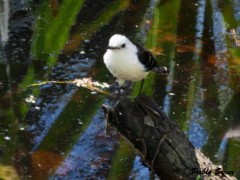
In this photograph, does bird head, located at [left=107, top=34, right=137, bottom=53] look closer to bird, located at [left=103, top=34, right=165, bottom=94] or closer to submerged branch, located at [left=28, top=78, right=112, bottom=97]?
bird, located at [left=103, top=34, right=165, bottom=94]

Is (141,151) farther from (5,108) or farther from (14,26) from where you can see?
(14,26)

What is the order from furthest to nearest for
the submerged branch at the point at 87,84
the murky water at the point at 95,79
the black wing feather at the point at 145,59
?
the submerged branch at the point at 87,84 → the murky water at the point at 95,79 → the black wing feather at the point at 145,59

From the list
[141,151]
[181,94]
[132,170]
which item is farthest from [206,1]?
[141,151]

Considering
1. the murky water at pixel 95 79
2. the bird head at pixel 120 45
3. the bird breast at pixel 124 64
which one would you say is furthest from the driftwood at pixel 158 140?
the murky water at pixel 95 79

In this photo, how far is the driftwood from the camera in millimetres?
3084

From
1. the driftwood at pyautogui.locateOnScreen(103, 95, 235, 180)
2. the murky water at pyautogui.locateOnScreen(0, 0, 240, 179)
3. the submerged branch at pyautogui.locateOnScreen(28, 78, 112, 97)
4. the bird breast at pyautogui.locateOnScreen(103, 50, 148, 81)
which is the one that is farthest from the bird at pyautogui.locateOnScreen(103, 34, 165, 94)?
the submerged branch at pyautogui.locateOnScreen(28, 78, 112, 97)

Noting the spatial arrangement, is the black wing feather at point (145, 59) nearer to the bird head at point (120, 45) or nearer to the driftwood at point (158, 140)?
the bird head at point (120, 45)

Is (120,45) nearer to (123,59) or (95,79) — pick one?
(123,59)

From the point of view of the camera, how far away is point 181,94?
4.79m

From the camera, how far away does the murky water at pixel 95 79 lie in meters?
4.00

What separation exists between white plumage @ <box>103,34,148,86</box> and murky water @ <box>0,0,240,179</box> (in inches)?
34.7

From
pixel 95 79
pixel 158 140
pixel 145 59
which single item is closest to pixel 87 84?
pixel 95 79

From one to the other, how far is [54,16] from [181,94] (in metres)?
1.71

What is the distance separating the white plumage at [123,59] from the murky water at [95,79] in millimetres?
880
